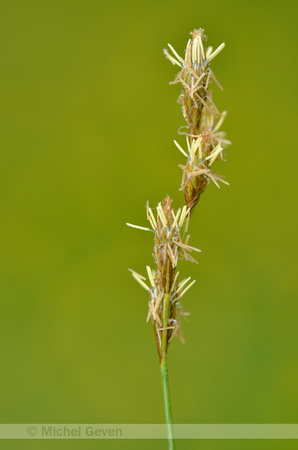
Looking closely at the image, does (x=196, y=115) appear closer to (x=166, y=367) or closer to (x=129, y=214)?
(x=166, y=367)

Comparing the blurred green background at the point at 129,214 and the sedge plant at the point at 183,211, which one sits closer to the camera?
the sedge plant at the point at 183,211

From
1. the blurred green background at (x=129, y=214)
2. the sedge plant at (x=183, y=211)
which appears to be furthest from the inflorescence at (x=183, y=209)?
the blurred green background at (x=129, y=214)

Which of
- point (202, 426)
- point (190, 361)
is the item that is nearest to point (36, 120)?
point (190, 361)

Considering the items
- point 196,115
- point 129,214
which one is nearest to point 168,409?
point 196,115

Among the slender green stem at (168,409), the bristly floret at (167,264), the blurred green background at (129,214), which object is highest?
the blurred green background at (129,214)

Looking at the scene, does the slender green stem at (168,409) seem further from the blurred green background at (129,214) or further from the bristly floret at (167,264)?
the blurred green background at (129,214)

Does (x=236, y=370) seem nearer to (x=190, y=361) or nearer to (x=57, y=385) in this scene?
(x=190, y=361)

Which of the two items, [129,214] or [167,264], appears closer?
[167,264]
